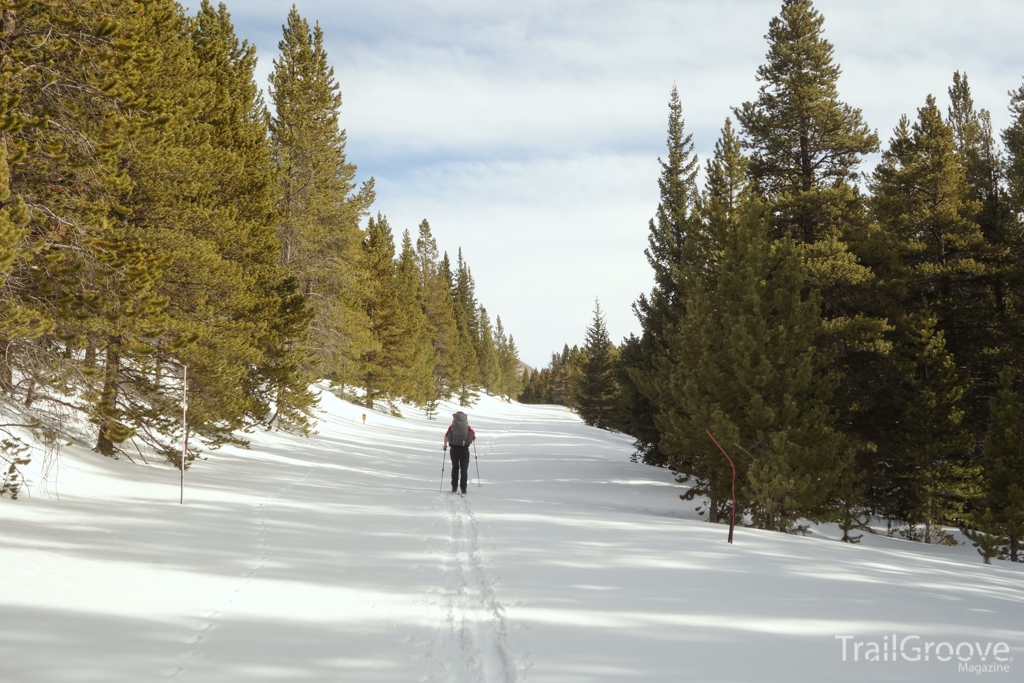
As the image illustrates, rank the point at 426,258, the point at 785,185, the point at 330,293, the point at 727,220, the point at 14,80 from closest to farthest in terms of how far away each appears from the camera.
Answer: the point at 14,80, the point at 727,220, the point at 785,185, the point at 330,293, the point at 426,258

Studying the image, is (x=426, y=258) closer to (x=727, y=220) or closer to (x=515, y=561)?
(x=727, y=220)

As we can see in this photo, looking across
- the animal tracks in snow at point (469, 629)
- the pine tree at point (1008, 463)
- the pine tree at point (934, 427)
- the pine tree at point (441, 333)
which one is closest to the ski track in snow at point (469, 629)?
the animal tracks in snow at point (469, 629)

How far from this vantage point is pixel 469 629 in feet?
18.1

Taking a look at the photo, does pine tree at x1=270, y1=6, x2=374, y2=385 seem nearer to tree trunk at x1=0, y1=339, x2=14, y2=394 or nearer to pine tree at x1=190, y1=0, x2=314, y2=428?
pine tree at x1=190, y1=0, x2=314, y2=428

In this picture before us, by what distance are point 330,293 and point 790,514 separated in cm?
2099

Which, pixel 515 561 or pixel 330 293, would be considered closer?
pixel 515 561

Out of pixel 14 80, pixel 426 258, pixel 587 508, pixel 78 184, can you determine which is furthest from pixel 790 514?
pixel 426 258

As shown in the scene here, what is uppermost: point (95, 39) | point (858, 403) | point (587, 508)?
point (95, 39)

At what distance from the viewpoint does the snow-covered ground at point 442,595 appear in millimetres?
4789

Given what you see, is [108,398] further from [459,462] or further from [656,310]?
[656,310]

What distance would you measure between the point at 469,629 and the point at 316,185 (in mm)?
22834

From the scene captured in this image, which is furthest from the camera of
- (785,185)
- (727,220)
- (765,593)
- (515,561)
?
(785,185)

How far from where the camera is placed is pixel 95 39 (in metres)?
9.60

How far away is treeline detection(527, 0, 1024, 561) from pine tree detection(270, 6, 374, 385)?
13.4 metres
